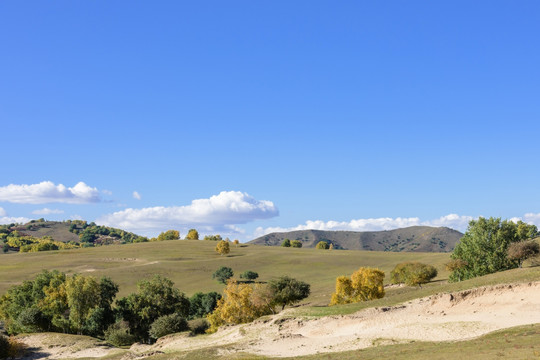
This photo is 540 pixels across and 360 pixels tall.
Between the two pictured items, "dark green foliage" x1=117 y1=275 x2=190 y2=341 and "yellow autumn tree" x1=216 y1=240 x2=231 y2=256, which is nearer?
"dark green foliage" x1=117 y1=275 x2=190 y2=341

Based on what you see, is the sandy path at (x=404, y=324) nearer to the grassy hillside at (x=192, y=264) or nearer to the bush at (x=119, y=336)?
the bush at (x=119, y=336)

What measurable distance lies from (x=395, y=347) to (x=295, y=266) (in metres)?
130

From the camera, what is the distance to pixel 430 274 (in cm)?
9906

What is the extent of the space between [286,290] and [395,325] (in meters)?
41.4

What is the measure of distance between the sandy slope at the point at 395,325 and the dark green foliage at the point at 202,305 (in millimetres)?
49435

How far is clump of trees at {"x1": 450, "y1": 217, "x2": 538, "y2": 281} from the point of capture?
76.8 meters

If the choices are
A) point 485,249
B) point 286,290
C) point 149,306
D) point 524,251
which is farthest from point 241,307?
point 524,251

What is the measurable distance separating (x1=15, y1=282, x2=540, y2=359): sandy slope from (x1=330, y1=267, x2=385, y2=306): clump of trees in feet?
113

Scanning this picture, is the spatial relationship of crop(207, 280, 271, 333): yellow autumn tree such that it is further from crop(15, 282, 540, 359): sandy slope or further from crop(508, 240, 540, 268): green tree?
crop(508, 240, 540, 268): green tree

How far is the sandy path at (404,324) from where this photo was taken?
38400mm

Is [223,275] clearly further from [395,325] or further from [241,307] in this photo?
[395,325]

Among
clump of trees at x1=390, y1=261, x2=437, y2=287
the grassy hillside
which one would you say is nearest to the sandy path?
clump of trees at x1=390, y1=261, x2=437, y2=287

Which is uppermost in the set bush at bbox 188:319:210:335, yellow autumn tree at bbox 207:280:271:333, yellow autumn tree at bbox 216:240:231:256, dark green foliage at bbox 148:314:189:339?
yellow autumn tree at bbox 216:240:231:256

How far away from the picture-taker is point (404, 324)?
4228 centimetres
